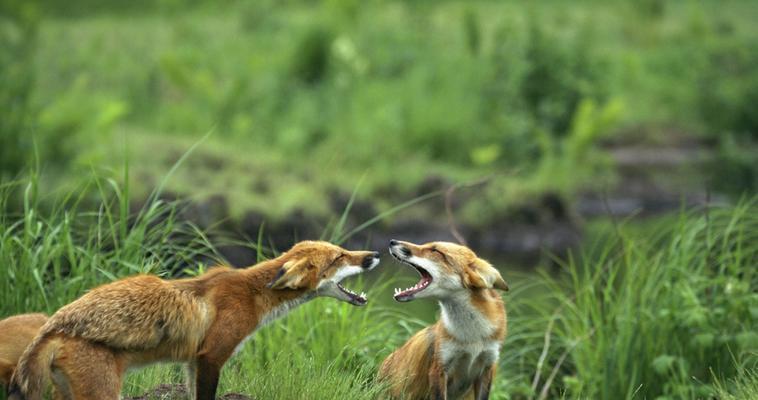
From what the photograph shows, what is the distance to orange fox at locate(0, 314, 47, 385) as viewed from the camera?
5.02 m

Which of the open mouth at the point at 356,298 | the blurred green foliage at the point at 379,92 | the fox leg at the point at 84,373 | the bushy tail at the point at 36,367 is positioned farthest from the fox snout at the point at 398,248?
the blurred green foliage at the point at 379,92

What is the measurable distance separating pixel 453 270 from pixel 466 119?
17.8 metres

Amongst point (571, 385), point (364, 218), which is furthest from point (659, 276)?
point (364, 218)

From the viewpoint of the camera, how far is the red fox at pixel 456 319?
5277mm

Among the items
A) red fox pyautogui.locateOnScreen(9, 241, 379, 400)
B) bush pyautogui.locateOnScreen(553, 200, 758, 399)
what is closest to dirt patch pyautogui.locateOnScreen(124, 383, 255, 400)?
red fox pyautogui.locateOnScreen(9, 241, 379, 400)

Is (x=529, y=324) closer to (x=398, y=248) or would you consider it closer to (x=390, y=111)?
(x=398, y=248)

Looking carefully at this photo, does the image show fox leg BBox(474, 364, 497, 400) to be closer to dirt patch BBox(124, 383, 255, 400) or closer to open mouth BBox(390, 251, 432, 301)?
open mouth BBox(390, 251, 432, 301)

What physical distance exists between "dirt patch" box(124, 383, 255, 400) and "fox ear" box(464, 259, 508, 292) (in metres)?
1.17

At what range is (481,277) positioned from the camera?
5273 mm

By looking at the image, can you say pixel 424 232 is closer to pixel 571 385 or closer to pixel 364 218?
pixel 364 218

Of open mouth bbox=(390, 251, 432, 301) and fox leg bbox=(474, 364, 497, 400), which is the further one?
fox leg bbox=(474, 364, 497, 400)

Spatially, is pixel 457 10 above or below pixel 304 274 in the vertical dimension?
below

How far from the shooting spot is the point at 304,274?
5.12 m

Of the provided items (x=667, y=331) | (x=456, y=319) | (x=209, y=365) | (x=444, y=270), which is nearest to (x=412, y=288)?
(x=444, y=270)
